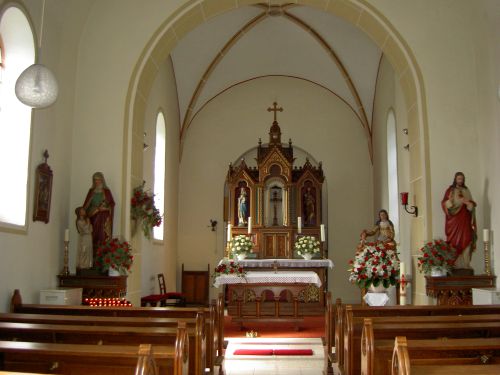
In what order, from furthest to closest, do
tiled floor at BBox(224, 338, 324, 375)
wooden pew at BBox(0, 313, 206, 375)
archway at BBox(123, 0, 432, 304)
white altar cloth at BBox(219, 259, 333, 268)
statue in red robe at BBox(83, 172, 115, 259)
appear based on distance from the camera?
1. white altar cloth at BBox(219, 259, 333, 268)
2. archway at BBox(123, 0, 432, 304)
3. statue in red robe at BBox(83, 172, 115, 259)
4. tiled floor at BBox(224, 338, 324, 375)
5. wooden pew at BBox(0, 313, 206, 375)

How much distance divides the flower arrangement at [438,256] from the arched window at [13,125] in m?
5.50

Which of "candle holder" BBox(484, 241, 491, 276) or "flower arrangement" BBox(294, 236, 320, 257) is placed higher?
"flower arrangement" BBox(294, 236, 320, 257)

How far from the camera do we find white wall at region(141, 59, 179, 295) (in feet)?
38.0

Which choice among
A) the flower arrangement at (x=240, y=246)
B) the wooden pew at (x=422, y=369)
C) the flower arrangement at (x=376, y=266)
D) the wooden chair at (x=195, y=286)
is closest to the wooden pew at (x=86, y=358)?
the wooden pew at (x=422, y=369)

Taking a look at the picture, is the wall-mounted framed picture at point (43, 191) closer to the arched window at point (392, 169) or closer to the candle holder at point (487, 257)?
the candle holder at point (487, 257)

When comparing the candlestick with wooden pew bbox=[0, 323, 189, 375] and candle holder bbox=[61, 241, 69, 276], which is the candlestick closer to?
wooden pew bbox=[0, 323, 189, 375]

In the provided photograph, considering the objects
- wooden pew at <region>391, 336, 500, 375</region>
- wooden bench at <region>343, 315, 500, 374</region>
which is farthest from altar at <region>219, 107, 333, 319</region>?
wooden pew at <region>391, 336, 500, 375</region>

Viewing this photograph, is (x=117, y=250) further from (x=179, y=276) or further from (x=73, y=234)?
(x=179, y=276)

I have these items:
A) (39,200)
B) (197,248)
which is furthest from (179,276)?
(39,200)

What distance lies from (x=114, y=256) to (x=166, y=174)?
5.65 metres

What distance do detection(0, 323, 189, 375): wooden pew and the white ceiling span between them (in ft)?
31.6

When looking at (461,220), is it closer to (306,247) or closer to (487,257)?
(487,257)

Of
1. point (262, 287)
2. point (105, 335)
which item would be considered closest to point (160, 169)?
point (262, 287)

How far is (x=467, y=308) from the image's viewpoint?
6184mm
